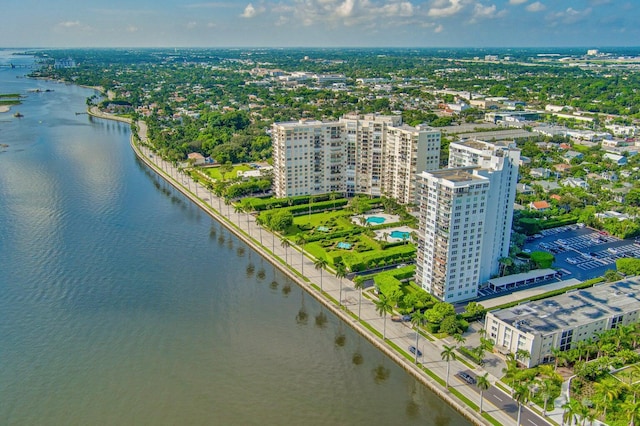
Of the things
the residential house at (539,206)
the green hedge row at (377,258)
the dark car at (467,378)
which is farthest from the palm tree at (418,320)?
the residential house at (539,206)

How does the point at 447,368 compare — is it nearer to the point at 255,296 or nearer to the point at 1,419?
the point at 255,296

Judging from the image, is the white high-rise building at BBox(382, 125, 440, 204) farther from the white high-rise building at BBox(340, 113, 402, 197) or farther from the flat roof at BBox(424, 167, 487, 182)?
the flat roof at BBox(424, 167, 487, 182)

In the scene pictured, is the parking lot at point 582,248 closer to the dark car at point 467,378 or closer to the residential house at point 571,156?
the dark car at point 467,378

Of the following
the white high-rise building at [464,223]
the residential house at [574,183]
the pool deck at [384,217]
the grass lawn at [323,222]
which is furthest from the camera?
the residential house at [574,183]

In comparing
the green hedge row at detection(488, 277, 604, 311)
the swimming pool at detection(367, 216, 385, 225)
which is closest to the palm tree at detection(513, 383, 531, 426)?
the green hedge row at detection(488, 277, 604, 311)

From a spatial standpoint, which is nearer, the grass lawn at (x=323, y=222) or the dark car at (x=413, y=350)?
the dark car at (x=413, y=350)

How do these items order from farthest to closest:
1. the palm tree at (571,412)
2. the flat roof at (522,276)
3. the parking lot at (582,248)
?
the parking lot at (582,248) < the flat roof at (522,276) < the palm tree at (571,412)

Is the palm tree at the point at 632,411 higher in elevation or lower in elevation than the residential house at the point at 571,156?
lower
